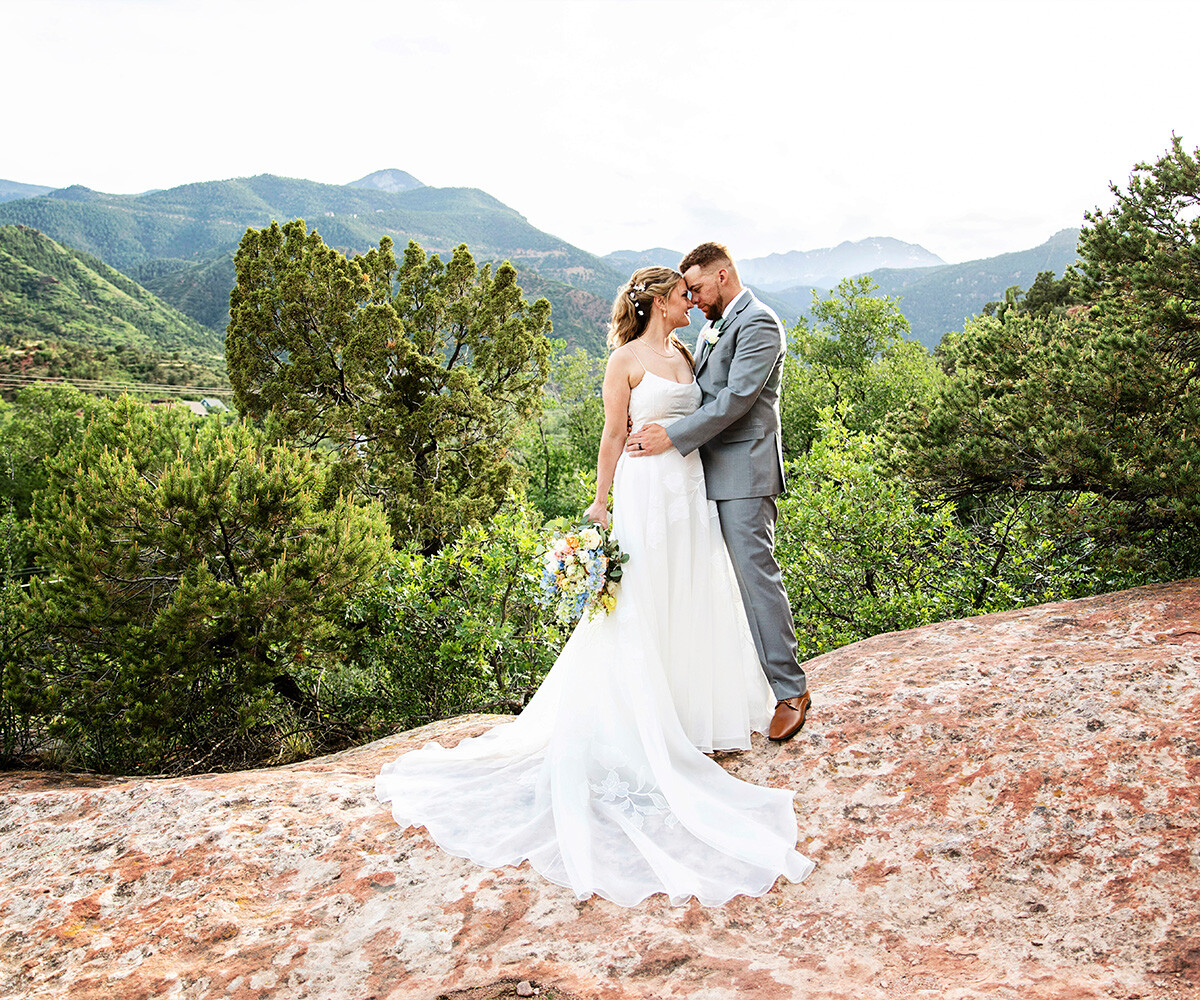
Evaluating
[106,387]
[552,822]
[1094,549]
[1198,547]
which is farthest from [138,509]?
[106,387]

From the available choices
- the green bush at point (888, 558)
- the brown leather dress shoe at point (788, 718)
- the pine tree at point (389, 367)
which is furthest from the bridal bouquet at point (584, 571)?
the pine tree at point (389, 367)

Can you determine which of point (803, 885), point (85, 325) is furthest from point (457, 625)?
point (85, 325)

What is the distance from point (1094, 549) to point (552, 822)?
5053 mm

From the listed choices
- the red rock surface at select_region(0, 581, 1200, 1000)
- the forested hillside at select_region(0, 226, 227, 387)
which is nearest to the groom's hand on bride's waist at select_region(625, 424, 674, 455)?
the red rock surface at select_region(0, 581, 1200, 1000)

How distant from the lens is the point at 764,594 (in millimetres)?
3736

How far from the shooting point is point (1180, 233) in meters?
5.53

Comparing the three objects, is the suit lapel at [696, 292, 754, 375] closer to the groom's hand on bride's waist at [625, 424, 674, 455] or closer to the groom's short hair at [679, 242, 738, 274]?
the groom's short hair at [679, 242, 738, 274]

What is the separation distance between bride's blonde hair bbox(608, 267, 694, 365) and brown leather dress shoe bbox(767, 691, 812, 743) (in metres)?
2.09

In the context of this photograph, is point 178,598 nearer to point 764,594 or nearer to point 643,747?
point 643,747

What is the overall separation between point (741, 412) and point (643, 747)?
5.59 ft

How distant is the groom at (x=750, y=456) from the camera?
3.64 m

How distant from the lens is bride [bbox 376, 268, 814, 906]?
3104 millimetres

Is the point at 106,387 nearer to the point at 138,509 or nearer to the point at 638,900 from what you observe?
the point at 138,509

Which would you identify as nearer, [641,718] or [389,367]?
[641,718]
